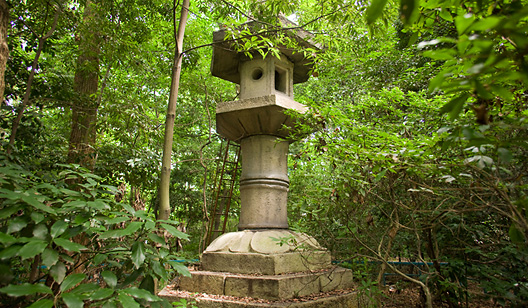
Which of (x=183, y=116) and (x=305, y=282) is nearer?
(x=305, y=282)

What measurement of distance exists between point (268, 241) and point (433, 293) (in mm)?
1684

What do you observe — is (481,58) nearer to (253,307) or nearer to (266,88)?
(253,307)

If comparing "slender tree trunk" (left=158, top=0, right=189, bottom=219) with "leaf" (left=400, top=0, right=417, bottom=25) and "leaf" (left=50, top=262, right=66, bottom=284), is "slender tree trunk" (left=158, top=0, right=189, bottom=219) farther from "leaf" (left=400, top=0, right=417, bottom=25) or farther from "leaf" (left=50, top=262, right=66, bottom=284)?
"leaf" (left=400, top=0, right=417, bottom=25)

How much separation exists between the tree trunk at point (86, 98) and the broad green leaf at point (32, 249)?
Result: 9.41ft

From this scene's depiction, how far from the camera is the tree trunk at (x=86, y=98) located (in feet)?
11.1

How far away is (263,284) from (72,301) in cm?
216

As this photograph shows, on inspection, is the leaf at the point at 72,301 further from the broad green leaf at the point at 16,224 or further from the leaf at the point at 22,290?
the broad green leaf at the point at 16,224

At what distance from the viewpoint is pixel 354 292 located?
323 cm

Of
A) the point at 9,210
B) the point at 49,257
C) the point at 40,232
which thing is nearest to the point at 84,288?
the point at 49,257

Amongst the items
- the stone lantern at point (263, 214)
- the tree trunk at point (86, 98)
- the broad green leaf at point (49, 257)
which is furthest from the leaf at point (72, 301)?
the tree trunk at point (86, 98)

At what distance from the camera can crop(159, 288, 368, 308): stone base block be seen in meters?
2.70

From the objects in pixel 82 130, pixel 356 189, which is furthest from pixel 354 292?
pixel 82 130

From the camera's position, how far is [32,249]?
0.99 m

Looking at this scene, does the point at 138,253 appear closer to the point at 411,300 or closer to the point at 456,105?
the point at 456,105
